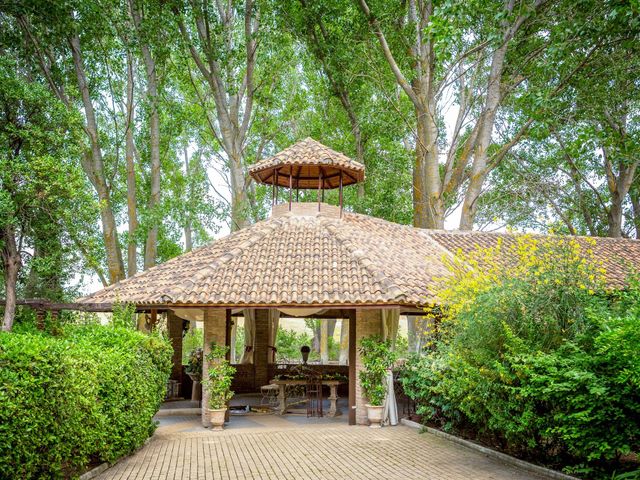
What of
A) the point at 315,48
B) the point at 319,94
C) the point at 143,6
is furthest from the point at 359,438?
the point at 319,94

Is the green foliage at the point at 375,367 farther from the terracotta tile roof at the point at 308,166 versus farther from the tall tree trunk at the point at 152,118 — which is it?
the tall tree trunk at the point at 152,118

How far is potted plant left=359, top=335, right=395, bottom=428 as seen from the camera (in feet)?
39.4

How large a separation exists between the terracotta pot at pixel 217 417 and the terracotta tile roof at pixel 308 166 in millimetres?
6082

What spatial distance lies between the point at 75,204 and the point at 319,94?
42.5 feet

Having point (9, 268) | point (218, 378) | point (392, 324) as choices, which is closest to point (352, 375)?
point (392, 324)

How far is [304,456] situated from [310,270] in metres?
4.62

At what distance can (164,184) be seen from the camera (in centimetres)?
3086

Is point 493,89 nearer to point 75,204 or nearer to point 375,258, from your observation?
point 375,258

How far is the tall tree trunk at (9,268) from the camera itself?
15.8 metres

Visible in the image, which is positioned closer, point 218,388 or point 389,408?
point 218,388

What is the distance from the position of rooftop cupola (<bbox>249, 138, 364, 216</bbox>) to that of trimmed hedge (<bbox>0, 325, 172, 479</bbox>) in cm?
613

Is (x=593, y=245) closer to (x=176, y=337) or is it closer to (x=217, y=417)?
(x=217, y=417)

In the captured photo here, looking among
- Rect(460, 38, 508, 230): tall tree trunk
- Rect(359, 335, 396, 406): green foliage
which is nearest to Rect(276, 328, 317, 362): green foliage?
Rect(460, 38, 508, 230): tall tree trunk

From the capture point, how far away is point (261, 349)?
19.1m
